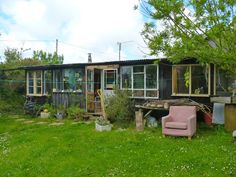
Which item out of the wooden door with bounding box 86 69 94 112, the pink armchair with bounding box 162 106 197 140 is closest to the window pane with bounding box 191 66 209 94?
the pink armchair with bounding box 162 106 197 140

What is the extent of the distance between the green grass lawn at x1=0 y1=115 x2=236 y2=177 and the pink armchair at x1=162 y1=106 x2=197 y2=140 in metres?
0.27

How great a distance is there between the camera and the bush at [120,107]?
12.5 metres

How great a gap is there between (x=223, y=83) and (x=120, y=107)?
3.87m

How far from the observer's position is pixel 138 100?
14.0m

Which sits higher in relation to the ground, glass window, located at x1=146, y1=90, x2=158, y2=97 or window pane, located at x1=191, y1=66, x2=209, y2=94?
window pane, located at x1=191, y1=66, x2=209, y2=94

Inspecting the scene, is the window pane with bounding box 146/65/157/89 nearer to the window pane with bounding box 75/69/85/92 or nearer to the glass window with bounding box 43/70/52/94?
the window pane with bounding box 75/69/85/92

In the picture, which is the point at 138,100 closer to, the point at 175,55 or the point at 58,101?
the point at 58,101

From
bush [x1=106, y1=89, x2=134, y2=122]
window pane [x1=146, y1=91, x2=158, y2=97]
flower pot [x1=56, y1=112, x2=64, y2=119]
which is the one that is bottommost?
flower pot [x1=56, y1=112, x2=64, y2=119]

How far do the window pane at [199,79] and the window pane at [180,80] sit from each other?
0.27m

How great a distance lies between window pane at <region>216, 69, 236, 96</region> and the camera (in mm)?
11820

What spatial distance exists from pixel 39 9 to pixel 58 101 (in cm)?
476

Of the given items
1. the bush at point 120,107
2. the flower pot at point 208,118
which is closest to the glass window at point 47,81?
the bush at point 120,107

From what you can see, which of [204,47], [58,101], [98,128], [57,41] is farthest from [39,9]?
[57,41]

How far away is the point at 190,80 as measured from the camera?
12609 mm
